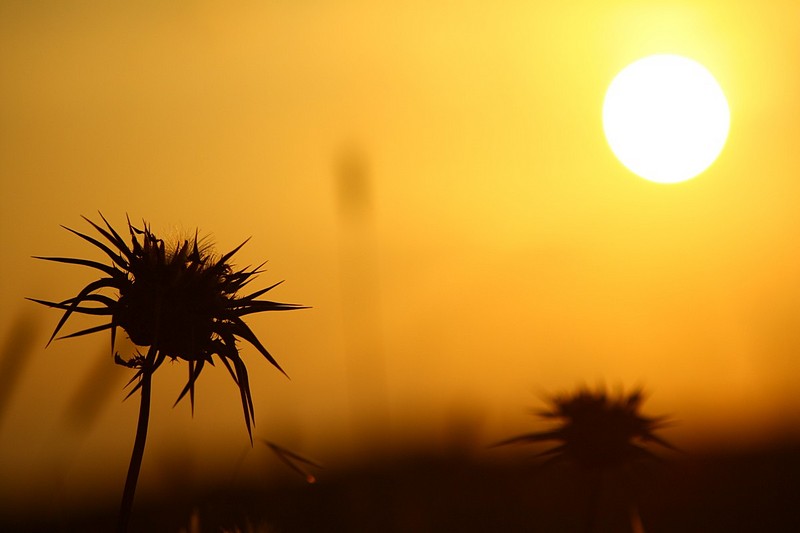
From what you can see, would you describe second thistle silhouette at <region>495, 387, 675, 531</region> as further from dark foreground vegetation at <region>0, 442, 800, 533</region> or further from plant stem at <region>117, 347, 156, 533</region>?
plant stem at <region>117, 347, 156, 533</region>

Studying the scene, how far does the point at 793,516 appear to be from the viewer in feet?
35.9

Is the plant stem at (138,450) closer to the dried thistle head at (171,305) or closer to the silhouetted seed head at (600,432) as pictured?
the dried thistle head at (171,305)

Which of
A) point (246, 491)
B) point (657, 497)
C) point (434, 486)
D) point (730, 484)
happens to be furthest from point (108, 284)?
point (730, 484)

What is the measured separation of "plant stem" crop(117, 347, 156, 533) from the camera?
4.16 m

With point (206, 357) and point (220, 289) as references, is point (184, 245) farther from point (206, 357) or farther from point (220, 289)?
point (206, 357)

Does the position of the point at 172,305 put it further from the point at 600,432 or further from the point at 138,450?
the point at 600,432

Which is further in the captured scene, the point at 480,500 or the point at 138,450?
the point at 480,500

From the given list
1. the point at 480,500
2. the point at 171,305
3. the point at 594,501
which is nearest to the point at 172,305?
the point at 171,305

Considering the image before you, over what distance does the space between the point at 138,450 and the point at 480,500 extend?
23.6ft

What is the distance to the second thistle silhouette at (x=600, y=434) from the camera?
8203mm

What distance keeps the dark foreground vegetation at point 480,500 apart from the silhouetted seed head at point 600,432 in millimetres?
243

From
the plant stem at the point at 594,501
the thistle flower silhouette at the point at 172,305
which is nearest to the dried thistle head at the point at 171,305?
the thistle flower silhouette at the point at 172,305

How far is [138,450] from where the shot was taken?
439cm

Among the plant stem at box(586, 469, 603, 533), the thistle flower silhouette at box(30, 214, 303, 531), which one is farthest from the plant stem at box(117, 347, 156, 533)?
the plant stem at box(586, 469, 603, 533)
